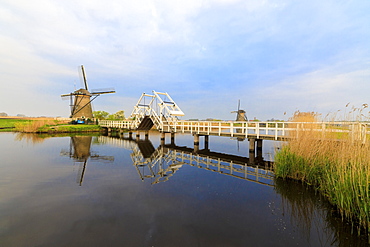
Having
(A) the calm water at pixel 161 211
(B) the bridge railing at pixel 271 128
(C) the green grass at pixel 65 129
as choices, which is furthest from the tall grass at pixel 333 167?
(C) the green grass at pixel 65 129

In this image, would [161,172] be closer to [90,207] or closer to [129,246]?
[90,207]

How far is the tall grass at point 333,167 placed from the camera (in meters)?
4.42

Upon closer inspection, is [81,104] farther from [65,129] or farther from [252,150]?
[252,150]

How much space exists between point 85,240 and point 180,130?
1631 centimetres

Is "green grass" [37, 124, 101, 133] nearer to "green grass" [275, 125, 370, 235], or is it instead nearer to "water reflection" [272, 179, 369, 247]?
"green grass" [275, 125, 370, 235]

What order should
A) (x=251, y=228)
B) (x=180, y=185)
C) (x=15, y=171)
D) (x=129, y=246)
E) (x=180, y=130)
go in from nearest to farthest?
1. (x=129, y=246)
2. (x=251, y=228)
3. (x=180, y=185)
4. (x=15, y=171)
5. (x=180, y=130)

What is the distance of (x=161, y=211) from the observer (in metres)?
5.54

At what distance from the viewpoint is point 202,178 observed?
893cm

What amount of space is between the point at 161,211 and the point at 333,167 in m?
6.17

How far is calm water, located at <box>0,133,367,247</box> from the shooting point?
13.9 ft

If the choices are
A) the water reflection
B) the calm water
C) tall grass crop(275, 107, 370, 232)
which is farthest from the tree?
the water reflection

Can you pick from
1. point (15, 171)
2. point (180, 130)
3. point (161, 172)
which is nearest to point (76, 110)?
point (180, 130)

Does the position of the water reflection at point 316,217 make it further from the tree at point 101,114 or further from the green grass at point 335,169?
the tree at point 101,114

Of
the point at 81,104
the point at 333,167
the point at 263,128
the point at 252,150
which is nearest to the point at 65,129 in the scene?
the point at 81,104
